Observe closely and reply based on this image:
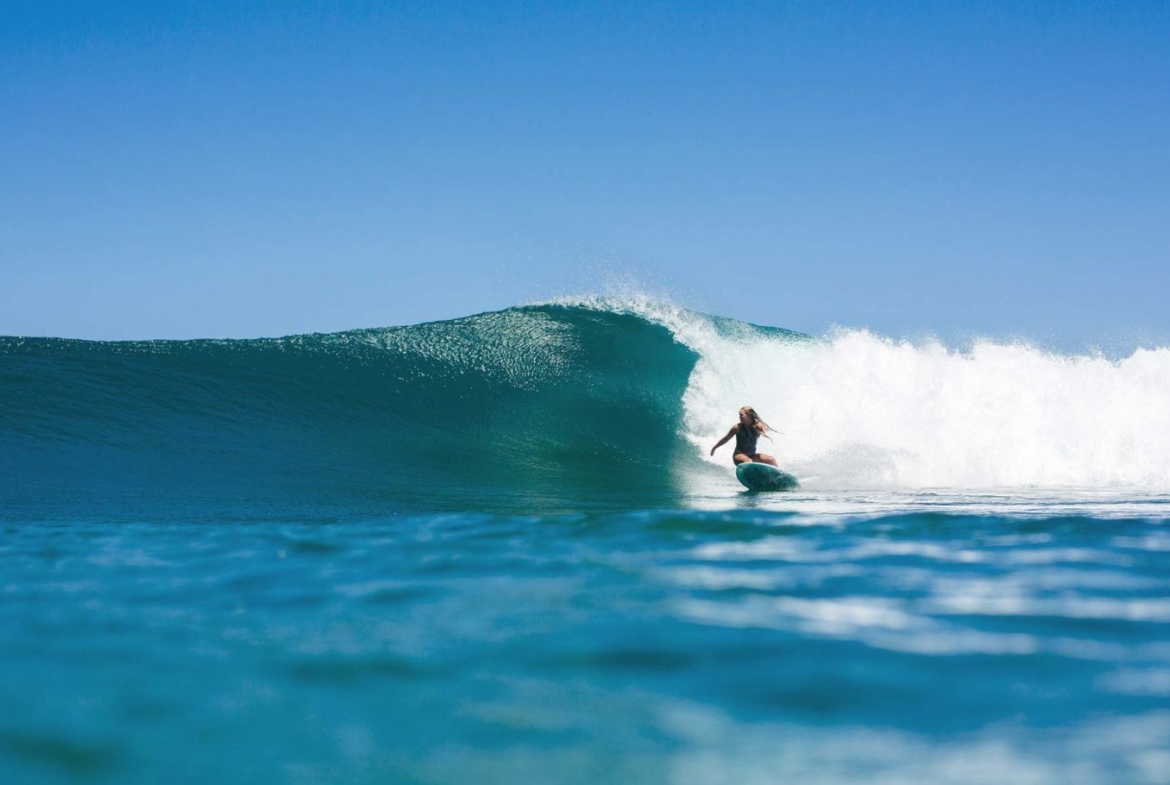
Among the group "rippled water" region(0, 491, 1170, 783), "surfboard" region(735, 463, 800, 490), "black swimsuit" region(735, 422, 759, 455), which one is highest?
"black swimsuit" region(735, 422, 759, 455)

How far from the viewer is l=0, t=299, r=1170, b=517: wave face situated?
9383 mm

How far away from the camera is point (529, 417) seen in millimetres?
14258

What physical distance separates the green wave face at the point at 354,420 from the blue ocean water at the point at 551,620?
0.39 ft

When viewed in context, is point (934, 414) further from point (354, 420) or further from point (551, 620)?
point (551, 620)

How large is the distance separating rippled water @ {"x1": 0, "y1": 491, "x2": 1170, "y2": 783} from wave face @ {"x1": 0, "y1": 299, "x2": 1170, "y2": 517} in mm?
2735

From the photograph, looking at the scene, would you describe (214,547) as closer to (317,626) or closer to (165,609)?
(165,609)

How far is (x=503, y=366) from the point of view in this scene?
16.4 meters

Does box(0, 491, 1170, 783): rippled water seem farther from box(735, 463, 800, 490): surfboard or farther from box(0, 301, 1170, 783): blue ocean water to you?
box(735, 463, 800, 490): surfboard

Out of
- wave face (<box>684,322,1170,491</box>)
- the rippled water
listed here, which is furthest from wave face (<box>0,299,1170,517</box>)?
the rippled water

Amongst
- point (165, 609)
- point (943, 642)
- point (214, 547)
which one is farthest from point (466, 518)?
point (943, 642)

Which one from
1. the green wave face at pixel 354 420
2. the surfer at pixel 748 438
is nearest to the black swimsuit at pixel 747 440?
the surfer at pixel 748 438

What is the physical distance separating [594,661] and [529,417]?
1120 cm

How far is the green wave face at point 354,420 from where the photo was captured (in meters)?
8.62

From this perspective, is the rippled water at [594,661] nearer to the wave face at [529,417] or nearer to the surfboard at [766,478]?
the wave face at [529,417]
